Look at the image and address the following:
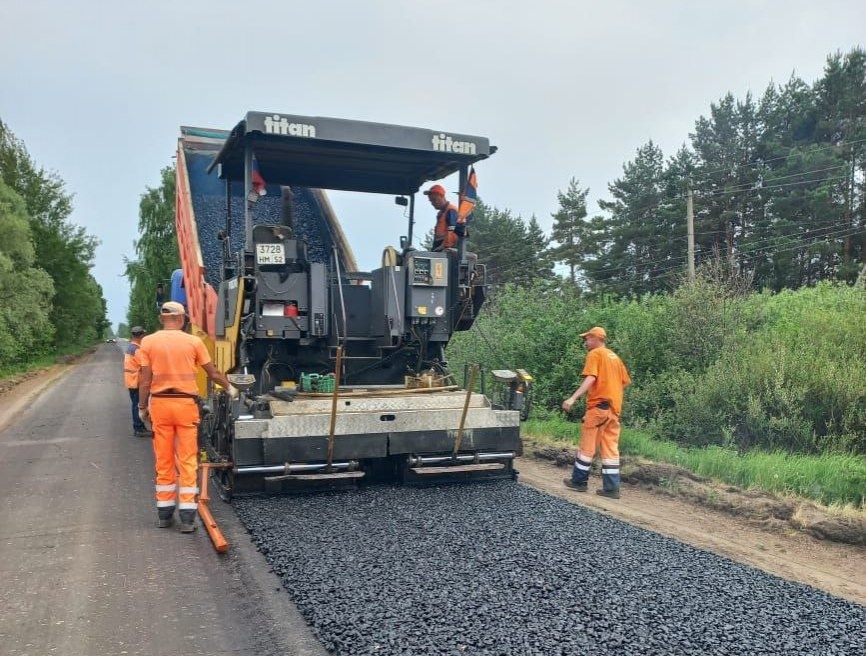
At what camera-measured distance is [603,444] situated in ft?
18.9

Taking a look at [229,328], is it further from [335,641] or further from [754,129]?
[754,129]

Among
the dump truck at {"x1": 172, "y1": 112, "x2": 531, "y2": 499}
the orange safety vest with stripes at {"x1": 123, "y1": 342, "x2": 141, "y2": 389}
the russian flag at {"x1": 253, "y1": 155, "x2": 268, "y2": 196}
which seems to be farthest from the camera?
the orange safety vest with stripes at {"x1": 123, "y1": 342, "x2": 141, "y2": 389}

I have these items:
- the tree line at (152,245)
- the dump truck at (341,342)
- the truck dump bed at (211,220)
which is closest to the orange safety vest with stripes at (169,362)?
the dump truck at (341,342)

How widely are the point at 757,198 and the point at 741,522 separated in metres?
21.7

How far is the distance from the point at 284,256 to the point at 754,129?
24.0 m

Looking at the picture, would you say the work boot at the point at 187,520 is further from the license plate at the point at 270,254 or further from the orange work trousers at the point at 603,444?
the orange work trousers at the point at 603,444

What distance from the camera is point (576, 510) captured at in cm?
491

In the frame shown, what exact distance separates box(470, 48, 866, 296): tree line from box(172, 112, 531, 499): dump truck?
36.2ft

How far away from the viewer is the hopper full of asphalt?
2773 millimetres

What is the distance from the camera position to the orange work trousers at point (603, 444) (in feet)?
18.7

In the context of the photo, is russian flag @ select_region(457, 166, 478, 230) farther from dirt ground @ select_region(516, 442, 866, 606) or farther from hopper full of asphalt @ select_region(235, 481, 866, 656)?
hopper full of asphalt @ select_region(235, 481, 866, 656)

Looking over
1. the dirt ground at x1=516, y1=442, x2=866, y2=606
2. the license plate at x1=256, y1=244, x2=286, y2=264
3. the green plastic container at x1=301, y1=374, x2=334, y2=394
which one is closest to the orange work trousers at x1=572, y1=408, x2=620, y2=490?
the dirt ground at x1=516, y1=442, x2=866, y2=606

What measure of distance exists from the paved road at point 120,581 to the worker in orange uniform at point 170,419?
0.69ft

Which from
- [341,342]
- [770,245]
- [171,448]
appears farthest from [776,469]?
[770,245]
